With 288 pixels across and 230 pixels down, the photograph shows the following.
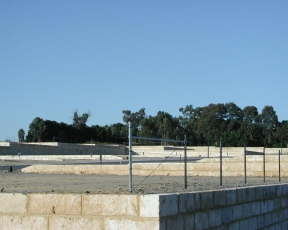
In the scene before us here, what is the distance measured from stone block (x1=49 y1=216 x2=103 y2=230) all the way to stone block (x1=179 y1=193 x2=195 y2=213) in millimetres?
1187

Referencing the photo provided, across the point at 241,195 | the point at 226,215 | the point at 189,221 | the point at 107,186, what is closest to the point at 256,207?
the point at 241,195

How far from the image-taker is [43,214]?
7.13 meters

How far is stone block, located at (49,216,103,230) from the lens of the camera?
22.7 ft

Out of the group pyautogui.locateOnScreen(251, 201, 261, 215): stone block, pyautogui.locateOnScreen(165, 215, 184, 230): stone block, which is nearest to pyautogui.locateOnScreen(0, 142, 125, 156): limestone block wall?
pyautogui.locateOnScreen(251, 201, 261, 215): stone block

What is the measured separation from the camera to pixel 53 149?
64.9m

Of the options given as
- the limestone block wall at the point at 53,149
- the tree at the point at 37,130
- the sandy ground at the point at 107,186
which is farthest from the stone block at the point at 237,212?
the tree at the point at 37,130

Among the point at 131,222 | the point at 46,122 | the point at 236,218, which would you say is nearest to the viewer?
the point at 131,222

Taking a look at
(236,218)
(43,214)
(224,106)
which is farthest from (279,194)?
(224,106)

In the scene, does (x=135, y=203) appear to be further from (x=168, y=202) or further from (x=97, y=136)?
(x=97, y=136)

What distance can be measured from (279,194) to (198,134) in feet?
329

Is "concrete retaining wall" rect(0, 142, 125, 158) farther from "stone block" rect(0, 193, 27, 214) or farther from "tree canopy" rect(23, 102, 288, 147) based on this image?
"stone block" rect(0, 193, 27, 214)

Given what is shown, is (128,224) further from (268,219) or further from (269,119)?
(269,119)

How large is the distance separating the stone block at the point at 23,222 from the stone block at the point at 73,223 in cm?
13

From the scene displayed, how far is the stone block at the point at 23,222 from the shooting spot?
710 centimetres
